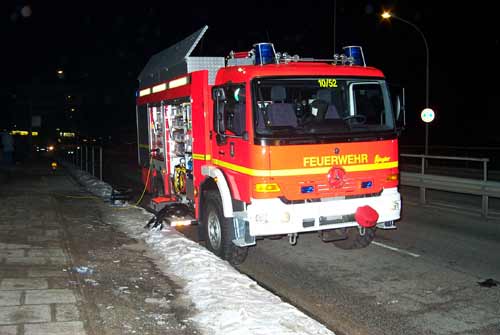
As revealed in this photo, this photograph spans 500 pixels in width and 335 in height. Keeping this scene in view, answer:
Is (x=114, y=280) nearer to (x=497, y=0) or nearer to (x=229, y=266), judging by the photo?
(x=229, y=266)

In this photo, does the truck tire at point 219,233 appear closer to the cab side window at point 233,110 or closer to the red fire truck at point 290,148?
the red fire truck at point 290,148

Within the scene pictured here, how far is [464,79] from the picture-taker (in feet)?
154

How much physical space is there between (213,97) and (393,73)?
4807cm

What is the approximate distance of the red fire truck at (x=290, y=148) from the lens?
279 inches

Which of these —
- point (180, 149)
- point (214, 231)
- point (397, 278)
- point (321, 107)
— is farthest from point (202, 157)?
point (397, 278)

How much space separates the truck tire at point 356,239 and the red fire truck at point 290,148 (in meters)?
0.02

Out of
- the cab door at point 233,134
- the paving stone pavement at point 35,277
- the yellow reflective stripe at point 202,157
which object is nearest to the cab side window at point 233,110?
the cab door at point 233,134

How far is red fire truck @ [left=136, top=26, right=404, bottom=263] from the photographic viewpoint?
7.08 m

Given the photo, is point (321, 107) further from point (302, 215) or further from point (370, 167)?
point (302, 215)

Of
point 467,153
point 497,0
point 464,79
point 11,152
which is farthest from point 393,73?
point 11,152

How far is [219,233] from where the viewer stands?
8.10m

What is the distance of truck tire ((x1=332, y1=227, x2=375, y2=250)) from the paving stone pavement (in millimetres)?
4025

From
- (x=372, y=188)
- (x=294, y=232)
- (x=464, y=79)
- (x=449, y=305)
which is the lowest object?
(x=449, y=305)

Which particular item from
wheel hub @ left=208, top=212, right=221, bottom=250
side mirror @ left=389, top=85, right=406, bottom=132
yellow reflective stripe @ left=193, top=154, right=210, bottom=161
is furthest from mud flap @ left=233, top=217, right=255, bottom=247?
side mirror @ left=389, top=85, right=406, bottom=132
